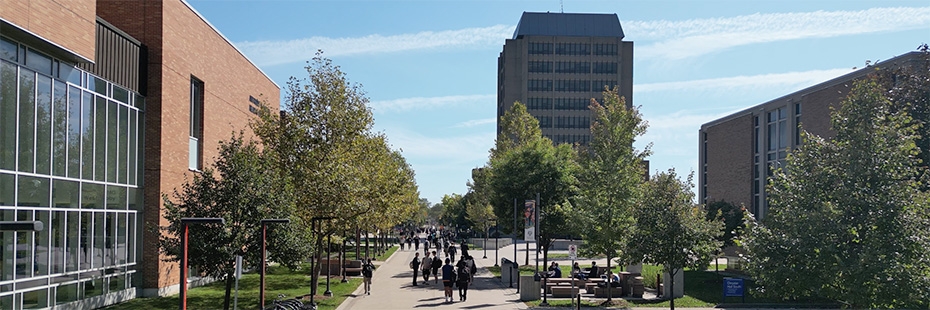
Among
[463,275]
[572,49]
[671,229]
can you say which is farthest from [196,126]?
[572,49]

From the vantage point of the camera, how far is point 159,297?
1070 inches

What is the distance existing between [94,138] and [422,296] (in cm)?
1206

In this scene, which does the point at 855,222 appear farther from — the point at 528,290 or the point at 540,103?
the point at 540,103

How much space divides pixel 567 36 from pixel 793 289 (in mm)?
124577

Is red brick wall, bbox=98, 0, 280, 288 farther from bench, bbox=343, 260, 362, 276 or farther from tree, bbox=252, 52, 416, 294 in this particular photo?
bench, bbox=343, 260, 362, 276

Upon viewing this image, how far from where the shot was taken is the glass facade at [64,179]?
64.1 feet

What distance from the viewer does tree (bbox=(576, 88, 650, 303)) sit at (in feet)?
106

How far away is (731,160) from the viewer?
63500 millimetres

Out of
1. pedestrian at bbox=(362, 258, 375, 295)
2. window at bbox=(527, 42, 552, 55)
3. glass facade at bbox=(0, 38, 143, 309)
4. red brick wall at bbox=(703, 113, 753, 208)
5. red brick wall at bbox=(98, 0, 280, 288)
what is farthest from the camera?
window at bbox=(527, 42, 552, 55)

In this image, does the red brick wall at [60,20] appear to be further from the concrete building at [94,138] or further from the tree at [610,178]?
the tree at [610,178]

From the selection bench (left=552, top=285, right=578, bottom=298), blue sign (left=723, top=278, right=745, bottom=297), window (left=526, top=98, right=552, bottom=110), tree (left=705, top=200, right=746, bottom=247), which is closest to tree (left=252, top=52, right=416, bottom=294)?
bench (left=552, top=285, right=578, bottom=298)

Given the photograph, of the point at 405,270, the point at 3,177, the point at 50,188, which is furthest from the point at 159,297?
the point at 405,270

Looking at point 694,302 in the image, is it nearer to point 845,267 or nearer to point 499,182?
point 845,267

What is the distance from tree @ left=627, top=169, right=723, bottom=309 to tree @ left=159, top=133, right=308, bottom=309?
1008 centimetres
